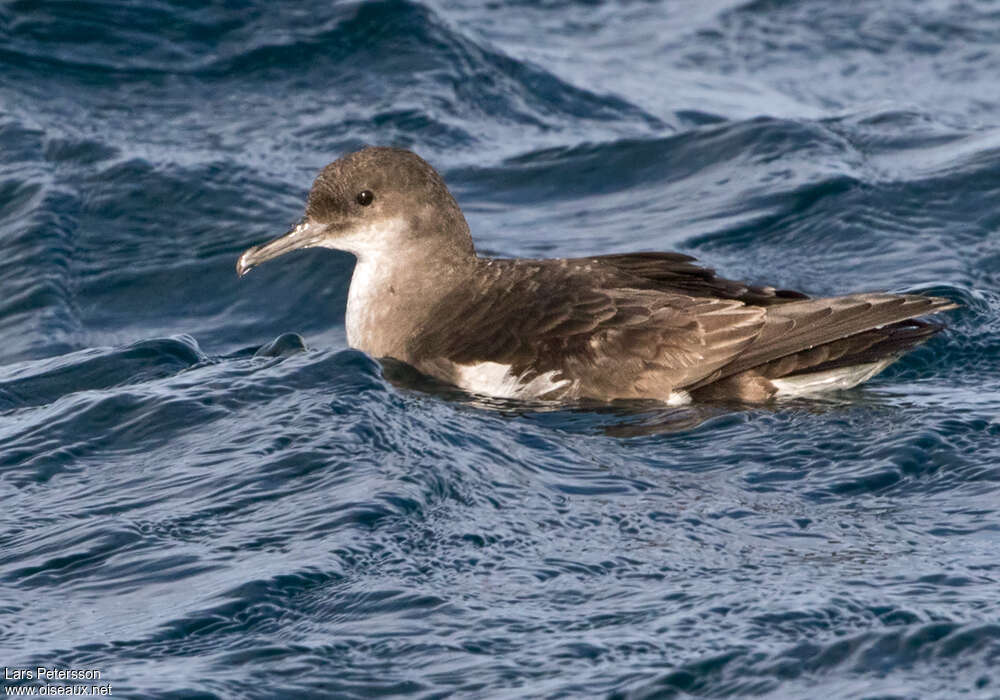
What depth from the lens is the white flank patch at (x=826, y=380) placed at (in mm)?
7047

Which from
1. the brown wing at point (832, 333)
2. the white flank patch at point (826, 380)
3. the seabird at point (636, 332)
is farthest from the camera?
the white flank patch at point (826, 380)

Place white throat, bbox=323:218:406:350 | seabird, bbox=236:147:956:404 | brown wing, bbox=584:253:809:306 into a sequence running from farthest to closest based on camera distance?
1. white throat, bbox=323:218:406:350
2. brown wing, bbox=584:253:809:306
3. seabird, bbox=236:147:956:404

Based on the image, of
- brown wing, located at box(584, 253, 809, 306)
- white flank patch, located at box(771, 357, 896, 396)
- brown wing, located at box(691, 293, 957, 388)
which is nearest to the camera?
brown wing, located at box(691, 293, 957, 388)

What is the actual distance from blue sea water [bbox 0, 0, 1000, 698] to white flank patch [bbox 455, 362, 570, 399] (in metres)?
0.20

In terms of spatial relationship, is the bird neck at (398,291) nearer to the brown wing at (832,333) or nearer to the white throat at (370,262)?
the white throat at (370,262)

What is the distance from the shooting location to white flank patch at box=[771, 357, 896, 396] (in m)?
7.05

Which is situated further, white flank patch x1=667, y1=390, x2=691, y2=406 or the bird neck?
the bird neck

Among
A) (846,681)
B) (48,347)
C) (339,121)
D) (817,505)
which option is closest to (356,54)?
(339,121)

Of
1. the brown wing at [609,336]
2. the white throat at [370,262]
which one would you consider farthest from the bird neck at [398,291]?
the brown wing at [609,336]

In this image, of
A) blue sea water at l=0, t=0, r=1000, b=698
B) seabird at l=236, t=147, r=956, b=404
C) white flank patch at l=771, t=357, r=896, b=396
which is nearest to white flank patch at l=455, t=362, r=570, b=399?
seabird at l=236, t=147, r=956, b=404

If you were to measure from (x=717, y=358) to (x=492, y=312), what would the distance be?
3.49ft

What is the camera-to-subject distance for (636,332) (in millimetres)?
6977

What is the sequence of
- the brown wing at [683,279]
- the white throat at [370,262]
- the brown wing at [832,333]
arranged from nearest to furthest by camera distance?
the brown wing at [832,333]
the brown wing at [683,279]
the white throat at [370,262]

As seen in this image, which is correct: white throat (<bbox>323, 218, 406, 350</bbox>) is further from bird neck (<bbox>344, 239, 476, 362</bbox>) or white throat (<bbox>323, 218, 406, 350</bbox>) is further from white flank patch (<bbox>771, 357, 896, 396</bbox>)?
white flank patch (<bbox>771, 357, 896, 396</bbox>)
